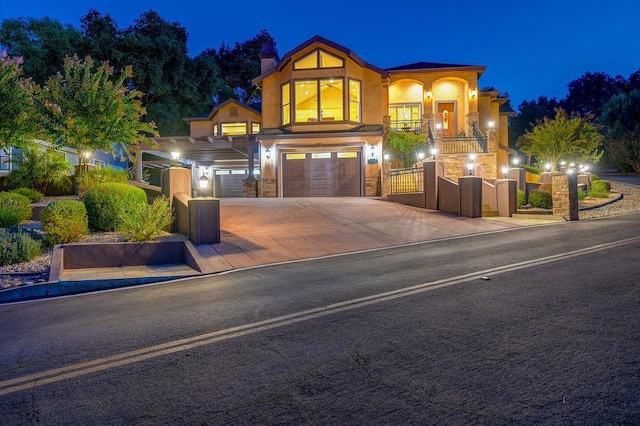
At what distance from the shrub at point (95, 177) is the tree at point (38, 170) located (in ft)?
4.21

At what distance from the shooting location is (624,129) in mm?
38031

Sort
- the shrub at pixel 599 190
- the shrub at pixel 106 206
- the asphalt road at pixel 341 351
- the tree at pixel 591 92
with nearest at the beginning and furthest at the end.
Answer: the asphalt road at pixel 341 351 → the shrub at pixel 106 206 → the shrub at pixel 599 190 → the tree at pixel 591 92

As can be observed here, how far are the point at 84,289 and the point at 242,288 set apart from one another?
2.83 metres

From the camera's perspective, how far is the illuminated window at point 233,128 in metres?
29.6

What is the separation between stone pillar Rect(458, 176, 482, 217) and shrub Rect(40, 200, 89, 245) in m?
11.9

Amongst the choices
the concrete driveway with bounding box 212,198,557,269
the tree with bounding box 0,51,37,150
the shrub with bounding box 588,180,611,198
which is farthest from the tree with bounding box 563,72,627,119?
the tree with bounding box 0,51,37,150

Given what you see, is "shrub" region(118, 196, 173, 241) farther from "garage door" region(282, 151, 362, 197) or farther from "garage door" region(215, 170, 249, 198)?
"garage door" region(215, 170, 249, 198)

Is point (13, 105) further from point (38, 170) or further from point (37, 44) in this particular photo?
point (37, 44)

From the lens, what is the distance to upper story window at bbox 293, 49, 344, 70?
24.0m

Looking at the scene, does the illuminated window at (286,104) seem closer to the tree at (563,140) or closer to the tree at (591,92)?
the tree at (563,140)

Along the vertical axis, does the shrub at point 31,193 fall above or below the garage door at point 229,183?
below

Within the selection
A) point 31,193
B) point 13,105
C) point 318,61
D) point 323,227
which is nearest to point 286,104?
point 318,61

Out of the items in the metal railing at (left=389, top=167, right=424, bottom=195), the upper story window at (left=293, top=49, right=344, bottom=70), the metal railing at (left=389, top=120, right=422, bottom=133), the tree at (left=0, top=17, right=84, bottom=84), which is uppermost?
the tree at (left=0, top=17, right=84, bottom=84)

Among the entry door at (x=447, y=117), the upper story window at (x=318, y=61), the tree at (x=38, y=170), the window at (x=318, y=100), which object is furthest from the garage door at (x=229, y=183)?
the tree at (x=38, y=170)
